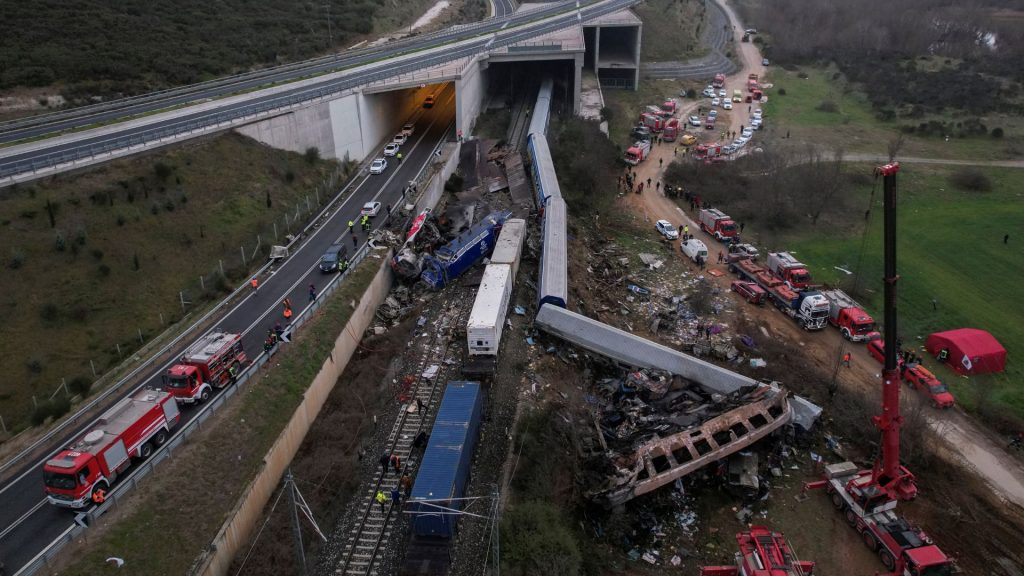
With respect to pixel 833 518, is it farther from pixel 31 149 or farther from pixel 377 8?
pixel 377 8

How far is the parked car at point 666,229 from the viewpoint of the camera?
47.1 meters

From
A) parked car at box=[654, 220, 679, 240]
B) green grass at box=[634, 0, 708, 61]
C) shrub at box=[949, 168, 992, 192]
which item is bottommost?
parked car at box=[654, 220, 679, 240]

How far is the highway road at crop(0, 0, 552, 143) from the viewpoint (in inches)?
1801

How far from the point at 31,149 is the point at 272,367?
2468 centimetres

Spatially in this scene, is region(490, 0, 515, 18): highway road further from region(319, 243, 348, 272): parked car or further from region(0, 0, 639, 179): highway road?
region(319, 243, 348, 272): parked car

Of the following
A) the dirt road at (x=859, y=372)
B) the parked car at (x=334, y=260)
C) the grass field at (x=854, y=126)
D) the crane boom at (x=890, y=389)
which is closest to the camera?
the crane boom at (x=890, y=389)

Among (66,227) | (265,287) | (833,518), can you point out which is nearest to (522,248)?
(265,287)

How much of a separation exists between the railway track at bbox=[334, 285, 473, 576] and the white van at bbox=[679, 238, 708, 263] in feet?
53.7

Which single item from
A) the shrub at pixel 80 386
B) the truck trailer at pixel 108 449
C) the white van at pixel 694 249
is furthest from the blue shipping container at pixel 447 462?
the white van at pixel 694 249

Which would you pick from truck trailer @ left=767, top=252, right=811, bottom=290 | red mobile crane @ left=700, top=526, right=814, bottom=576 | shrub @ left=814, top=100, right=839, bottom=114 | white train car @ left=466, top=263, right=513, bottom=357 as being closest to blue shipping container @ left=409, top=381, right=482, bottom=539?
white train car @ left=466, top=263, right=513, bottom=357

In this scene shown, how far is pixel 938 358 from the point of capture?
3409cm

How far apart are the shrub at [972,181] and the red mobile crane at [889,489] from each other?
40559 millimetres

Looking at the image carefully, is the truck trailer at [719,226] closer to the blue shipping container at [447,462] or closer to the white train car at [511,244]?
the white train car at [511,244]

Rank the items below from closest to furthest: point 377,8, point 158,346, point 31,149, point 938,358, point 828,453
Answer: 1. point 828,453
2. point 158,346
3. point 938,358
4. point 31,149
5. point 377,8
